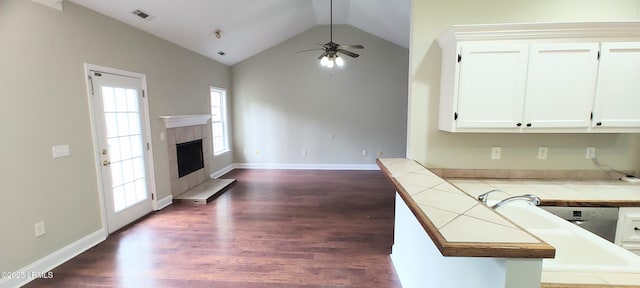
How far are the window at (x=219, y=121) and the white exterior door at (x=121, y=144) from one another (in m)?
2.31

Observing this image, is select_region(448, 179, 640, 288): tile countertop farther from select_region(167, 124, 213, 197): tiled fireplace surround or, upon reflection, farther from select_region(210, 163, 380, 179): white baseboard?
select_region(210, 163, 380, 179): white baseboard

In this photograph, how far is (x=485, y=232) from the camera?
0.97 metres

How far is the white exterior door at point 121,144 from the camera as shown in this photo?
3115 mm

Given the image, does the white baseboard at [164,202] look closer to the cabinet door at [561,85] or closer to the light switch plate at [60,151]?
the light switch plate at [60,151]

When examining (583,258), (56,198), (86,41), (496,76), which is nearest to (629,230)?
(583,258)

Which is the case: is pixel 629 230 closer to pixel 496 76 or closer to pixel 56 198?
pixel 496 76

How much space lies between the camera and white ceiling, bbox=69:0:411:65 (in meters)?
3.39

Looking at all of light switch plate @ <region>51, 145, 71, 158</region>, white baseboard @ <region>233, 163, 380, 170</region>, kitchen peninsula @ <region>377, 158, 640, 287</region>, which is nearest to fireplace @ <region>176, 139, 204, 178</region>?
white baseboard @ <region>233, 163, 380, 170</region>

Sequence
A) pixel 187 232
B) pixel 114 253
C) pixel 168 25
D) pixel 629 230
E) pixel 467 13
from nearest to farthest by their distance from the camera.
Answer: pixel 629 230
pixel 467 13
pixel 114 253
pixel 187 232
pixel 168 25

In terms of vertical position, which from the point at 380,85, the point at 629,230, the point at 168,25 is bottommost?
the point at 629,230

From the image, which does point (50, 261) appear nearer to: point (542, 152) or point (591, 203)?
point (591, 203)

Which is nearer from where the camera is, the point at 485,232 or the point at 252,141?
the point at 485,232

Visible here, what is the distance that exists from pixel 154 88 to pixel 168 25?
37.2 inches

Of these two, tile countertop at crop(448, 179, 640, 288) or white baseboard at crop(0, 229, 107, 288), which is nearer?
tile countertop at crop(448, 179, 640, 288)
